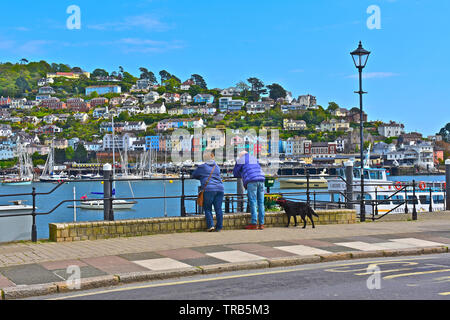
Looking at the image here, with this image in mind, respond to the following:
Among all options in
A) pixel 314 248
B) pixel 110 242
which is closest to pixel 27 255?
pixel 110 242

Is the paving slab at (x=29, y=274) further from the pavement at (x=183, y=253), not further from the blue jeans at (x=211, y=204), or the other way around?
the blue jeans at (x=211, y=204)

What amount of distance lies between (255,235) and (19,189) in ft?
474

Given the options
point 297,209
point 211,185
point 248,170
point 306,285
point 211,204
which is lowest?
point 306,285

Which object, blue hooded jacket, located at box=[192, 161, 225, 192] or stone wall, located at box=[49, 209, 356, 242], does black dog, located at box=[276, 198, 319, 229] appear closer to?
stone wall, located at box=[49, 209, 356, 242]

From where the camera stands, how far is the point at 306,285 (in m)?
7.79

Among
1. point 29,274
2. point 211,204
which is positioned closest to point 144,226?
point 211,204

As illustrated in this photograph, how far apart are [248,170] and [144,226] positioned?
8.94 ft

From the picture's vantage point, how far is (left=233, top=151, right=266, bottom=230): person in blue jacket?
43.4 ft

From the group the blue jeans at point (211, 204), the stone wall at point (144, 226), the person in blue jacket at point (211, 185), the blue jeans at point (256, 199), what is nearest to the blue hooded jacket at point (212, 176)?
the person in blue jacket at point (211, 185)

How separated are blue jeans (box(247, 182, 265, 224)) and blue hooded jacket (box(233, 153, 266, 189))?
13cm

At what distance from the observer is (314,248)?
10.9m

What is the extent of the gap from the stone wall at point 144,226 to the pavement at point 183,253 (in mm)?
322

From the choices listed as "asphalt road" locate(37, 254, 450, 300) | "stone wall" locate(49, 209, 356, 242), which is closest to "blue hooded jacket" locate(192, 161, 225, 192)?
"stone wall" locate(49, 209, 356, 242)

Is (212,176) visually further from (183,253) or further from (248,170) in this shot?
(183,253)
